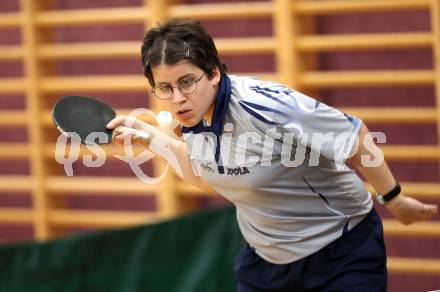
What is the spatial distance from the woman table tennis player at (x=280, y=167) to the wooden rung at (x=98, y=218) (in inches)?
107

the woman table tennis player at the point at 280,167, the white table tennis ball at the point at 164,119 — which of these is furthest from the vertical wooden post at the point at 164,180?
the woman table tennis player at the point at 280,167

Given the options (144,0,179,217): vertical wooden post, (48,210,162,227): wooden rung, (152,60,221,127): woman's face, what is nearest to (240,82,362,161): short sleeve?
(152,60,221,127): woman's face

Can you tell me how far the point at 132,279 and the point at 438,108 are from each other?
1.74m

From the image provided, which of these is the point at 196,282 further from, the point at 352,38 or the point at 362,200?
the point at 362,200

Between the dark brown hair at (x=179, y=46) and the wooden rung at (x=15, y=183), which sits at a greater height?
the dark brown hair at (x=179, y=46)

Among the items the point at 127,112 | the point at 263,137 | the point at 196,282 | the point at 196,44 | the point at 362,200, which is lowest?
the point at 196,282

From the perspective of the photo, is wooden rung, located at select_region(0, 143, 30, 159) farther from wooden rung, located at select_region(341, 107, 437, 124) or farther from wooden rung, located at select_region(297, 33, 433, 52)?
wooden rung, located at select_region(341, 107, 437, 124)

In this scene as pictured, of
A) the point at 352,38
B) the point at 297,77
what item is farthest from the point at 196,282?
the point at 352,38

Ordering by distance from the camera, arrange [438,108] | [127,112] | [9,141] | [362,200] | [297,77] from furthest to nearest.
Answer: [9,141] < [127,112] < [297,77] < [438,108] < [362,200]

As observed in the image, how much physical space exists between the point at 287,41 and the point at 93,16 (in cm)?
136

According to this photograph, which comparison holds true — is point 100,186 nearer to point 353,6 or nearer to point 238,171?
point 353,6

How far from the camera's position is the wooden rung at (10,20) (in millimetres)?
5555

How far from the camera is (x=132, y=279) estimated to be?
14.0 ft

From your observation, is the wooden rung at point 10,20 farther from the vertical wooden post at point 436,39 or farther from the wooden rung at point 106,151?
the vertical wooden post at point 436,39
